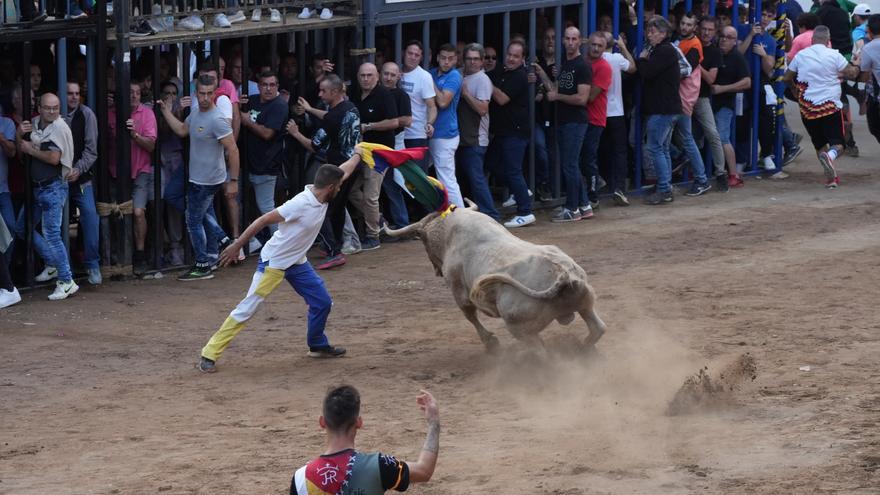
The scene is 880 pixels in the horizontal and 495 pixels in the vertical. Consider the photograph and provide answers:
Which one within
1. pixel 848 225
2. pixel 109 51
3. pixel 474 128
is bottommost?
pixel 848 225

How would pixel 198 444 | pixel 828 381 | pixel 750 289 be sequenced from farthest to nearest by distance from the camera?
pixel 750 289, pixel 828 381, pixel 198 444

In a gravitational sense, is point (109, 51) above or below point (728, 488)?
above

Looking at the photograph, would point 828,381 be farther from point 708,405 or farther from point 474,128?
point 474,128

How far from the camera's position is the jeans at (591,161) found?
16.7 metres

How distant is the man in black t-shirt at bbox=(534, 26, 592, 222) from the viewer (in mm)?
16219

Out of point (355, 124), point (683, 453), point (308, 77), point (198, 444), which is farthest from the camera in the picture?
point (308, 77)

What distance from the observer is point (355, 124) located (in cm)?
1448

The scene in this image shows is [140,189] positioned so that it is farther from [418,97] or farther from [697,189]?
A: [697,189]

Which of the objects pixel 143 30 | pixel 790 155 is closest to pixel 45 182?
pixel 143 30

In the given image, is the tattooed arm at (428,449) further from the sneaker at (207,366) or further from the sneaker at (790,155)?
the sneaker at (790,155)

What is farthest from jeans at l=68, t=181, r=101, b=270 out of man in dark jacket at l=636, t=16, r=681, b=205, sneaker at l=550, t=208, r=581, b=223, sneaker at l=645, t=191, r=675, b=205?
sneaker at l=645, t=191, r=675, b=205

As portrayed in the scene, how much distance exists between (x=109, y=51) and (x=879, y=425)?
8.33 meters

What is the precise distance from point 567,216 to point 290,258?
20.9 ft

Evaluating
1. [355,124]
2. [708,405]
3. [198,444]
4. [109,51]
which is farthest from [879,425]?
[109,51]
